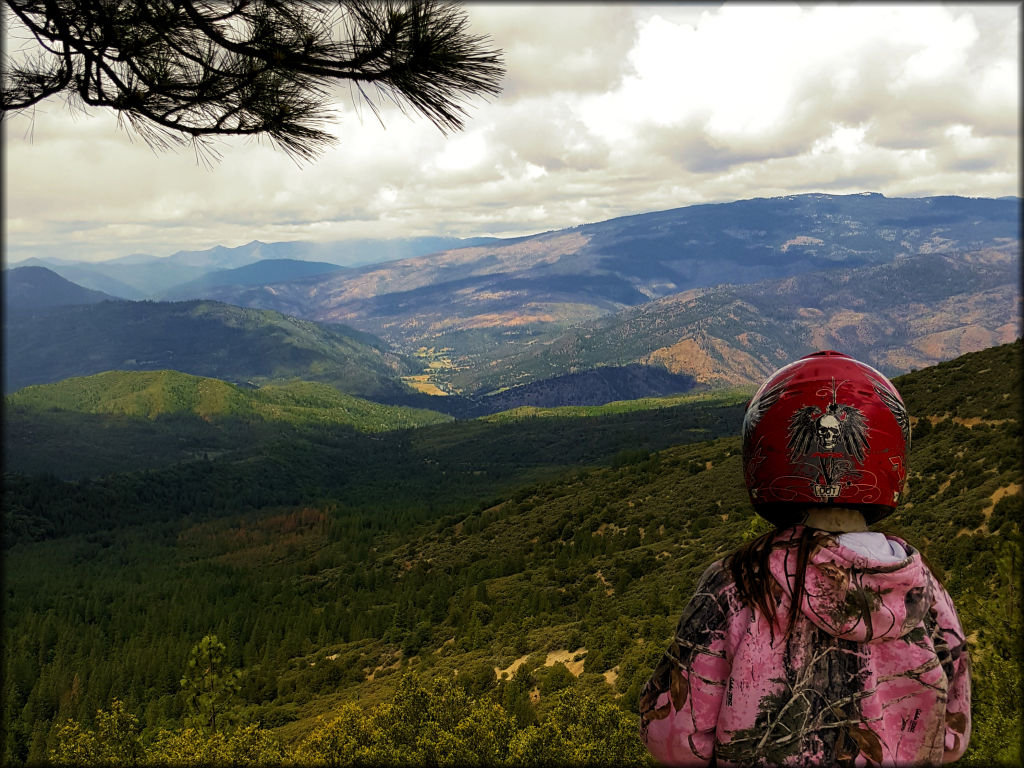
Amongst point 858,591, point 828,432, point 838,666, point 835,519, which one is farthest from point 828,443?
point 838,666

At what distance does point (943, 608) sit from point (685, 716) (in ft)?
5.01

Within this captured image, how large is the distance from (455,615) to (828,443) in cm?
6795

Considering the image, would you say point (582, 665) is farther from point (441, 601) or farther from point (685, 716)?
point (441, 601)

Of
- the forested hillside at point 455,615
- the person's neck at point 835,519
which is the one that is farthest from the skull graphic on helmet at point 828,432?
the forested hillside at point 455,615

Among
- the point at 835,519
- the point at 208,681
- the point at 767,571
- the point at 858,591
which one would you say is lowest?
the point at 208,681

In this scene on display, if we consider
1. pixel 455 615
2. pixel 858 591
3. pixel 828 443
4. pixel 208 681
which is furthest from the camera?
pixel 455 615

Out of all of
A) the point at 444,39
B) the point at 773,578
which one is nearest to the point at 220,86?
the point at 444,39

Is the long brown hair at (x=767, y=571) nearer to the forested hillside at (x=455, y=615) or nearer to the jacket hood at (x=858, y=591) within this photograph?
the jacket hood at (x=858, y=591)

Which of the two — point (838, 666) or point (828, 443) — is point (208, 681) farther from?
point (828, 443)

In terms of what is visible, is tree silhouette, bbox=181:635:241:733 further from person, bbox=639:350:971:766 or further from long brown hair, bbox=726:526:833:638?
long brown hair, bbox=726:526:833:638

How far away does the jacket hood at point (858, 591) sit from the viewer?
351 cm

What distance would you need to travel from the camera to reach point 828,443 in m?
3.77

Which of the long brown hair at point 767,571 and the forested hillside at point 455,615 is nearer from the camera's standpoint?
the long brown hair at point 767,571

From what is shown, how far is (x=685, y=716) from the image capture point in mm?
3807
